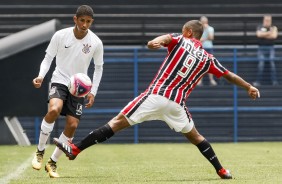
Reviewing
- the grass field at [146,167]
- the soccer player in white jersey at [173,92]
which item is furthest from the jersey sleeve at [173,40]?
the grass field at [146,167]

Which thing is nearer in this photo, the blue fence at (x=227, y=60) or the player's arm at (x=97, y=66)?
the player's arm at (x=97, y=66)

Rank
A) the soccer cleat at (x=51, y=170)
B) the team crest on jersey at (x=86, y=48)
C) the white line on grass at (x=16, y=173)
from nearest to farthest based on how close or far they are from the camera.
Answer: the white line on grass at (x=16, y=173) < the soccer cleat at (x=51, y=170) < the team crest on jersey at (x=86, y=48)

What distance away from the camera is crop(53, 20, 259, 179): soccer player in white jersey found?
9977mm

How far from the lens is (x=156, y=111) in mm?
10000

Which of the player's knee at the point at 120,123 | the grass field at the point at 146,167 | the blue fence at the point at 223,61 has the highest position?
the player's knee at the point at 120,123

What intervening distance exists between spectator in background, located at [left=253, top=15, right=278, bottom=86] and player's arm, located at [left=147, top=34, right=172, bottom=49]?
1279 cm

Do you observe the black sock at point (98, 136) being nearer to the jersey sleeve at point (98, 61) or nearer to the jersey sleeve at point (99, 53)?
the jersey sleeve at point (98, 61)

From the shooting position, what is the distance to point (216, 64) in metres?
10.2

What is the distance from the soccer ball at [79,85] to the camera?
10.5 metres

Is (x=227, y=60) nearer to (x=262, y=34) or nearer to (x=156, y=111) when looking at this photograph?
(x=262, y=34)

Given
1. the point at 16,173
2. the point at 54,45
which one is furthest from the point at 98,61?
the point at 16,173

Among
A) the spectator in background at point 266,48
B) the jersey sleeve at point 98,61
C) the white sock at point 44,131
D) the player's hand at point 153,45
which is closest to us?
the player's hand at point 153,45

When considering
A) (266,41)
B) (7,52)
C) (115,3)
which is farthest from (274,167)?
(115,3)

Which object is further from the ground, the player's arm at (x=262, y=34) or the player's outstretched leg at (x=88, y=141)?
the player's outstretched leg at (x=88, y=141)
